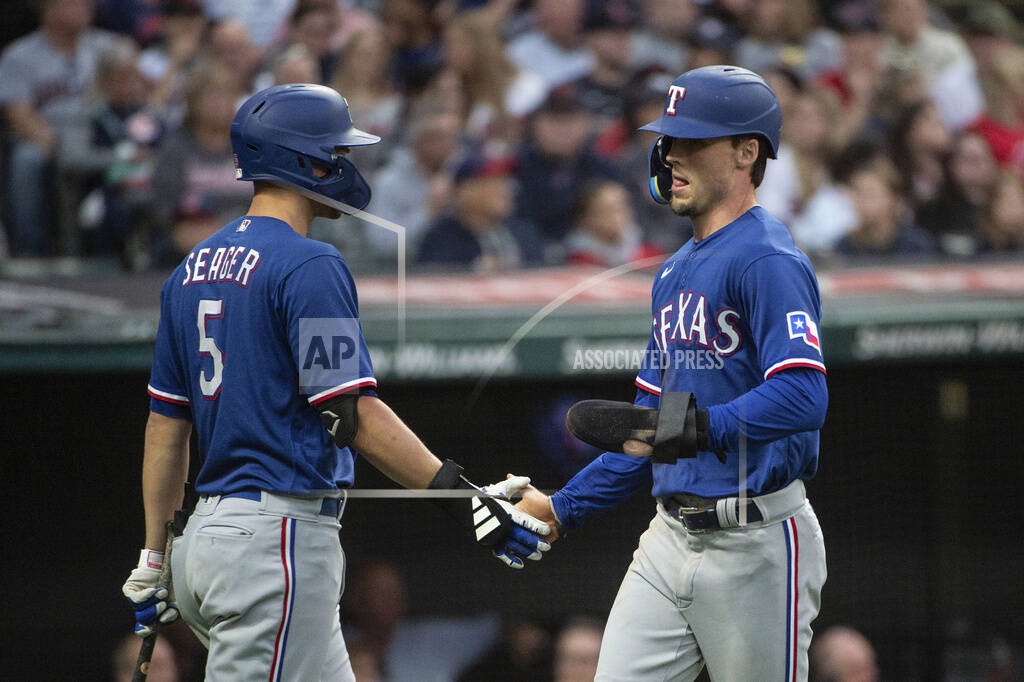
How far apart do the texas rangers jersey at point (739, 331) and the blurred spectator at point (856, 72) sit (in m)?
3.67

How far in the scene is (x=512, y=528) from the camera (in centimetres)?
275

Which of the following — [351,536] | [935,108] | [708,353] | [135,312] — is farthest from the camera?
[935,108]

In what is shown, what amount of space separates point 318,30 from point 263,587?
3674 mm

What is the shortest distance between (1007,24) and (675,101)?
181 inches

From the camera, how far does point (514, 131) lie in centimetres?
558

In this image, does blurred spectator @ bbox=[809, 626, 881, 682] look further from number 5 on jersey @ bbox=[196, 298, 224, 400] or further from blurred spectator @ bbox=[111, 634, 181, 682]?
number 5 on jersey @ bbox=[196, 298, 224, 400]

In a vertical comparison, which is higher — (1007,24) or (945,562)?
(1007,24)

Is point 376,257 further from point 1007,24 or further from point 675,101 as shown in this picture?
point 1007,24

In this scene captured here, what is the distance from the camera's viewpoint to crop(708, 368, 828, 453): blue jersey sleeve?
7.86ft

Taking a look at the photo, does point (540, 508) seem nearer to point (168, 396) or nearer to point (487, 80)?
point (168, 396)

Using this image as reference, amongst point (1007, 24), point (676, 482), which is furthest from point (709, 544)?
point (1007, 24)

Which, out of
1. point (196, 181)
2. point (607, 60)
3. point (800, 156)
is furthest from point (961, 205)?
point (196, 181)

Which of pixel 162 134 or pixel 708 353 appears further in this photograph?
pixel 162 134

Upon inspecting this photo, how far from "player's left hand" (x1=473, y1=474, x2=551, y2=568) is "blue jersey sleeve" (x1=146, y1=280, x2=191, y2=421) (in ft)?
2.23
